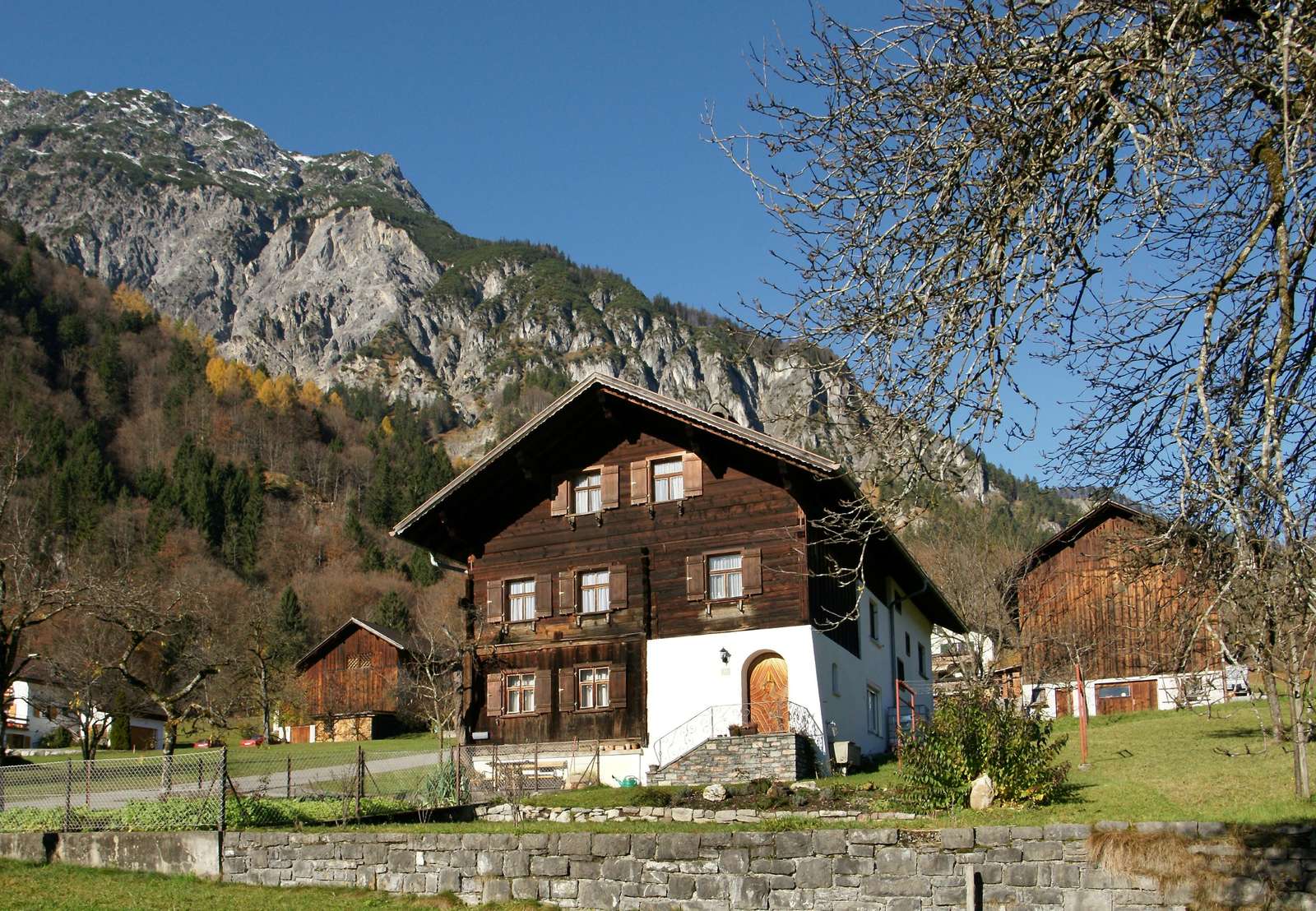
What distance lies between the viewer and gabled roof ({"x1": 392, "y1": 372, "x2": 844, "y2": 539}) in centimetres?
2628

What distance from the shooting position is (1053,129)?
7602mm

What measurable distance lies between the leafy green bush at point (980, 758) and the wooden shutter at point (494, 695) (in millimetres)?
13761

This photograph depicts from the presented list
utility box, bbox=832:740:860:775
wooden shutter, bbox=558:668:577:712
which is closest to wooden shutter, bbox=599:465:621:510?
wooden shutter, bbox=558:668:577:712

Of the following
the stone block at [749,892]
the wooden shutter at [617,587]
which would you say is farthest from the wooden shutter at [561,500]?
the stone block at [749,892]

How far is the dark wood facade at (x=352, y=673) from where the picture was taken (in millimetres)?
56812

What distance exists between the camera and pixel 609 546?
96.0 ft

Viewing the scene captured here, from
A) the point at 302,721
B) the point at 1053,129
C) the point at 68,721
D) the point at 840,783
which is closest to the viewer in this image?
the point at 1053,129

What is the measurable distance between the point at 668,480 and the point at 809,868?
16463mm

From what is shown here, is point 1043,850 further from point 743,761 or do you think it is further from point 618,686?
point 618,686

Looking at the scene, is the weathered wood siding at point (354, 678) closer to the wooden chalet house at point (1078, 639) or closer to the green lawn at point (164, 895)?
the wooden chalet house at point (1078, 639)

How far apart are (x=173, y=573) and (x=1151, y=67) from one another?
91.6m

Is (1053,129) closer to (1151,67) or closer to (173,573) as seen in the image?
(1151,67)

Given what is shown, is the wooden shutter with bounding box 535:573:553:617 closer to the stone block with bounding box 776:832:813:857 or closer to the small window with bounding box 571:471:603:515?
the small window with bounding box 571:471:603:515

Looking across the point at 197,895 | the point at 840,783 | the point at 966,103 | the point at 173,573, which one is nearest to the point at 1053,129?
the point at 966,103
